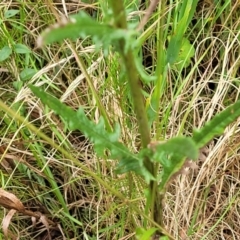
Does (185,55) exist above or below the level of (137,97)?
above

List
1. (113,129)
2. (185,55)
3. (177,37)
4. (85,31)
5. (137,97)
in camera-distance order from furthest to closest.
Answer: (185,55) < (177,37) < (113,129) < (137,97) < (85,31)

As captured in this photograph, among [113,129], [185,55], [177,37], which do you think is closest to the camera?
[113,129]

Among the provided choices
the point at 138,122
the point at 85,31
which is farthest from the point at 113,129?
the point at 85,31

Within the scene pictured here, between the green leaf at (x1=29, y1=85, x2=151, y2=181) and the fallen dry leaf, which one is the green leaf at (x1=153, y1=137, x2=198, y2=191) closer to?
the green leaf at (x1=29, y1=85, x2=151, y2=181)

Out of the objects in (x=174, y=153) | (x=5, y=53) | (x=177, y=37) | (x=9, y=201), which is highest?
(x=5, y=53)

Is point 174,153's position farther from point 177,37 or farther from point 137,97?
point 177,37

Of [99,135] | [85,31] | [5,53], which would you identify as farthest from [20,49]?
[85,31]

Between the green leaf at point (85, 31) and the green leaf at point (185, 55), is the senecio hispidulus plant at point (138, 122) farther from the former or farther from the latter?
the green leaf at point (185, 55)

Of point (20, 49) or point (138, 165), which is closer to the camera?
point (138, 165)
